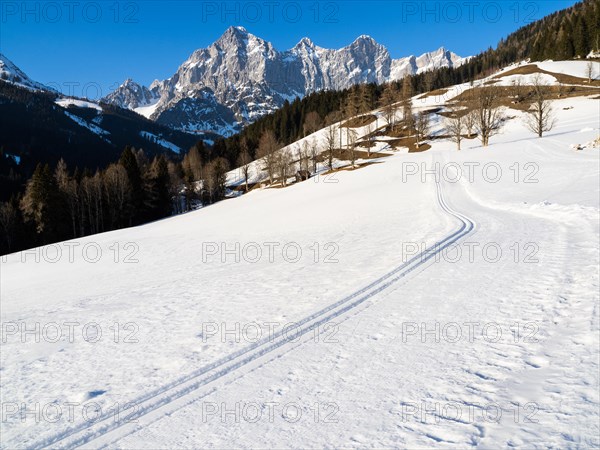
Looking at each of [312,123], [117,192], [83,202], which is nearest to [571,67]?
[312,123]

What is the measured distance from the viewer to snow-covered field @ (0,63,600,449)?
14.0 ft

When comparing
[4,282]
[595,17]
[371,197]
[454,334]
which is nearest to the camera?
[454,334]

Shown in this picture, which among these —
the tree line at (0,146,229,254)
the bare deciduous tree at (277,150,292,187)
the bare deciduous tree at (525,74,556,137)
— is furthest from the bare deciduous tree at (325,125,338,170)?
the bare deciduous tree at (525,74,556,137)

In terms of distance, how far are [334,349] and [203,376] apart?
7.30ft

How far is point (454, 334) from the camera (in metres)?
6.34

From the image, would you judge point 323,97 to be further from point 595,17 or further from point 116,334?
point 116,334

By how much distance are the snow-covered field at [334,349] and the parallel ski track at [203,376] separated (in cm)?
3

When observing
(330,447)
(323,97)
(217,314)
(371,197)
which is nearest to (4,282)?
(217,314)

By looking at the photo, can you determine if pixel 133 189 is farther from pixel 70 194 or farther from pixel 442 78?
pixel 442 78

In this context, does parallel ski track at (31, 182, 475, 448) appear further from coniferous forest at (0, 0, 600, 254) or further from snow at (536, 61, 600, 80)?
snow at (536, 61, 600, 80)

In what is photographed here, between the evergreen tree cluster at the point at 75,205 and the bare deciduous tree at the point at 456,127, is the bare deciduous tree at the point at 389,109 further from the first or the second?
the evergreen tree cluster at the point at 75,205

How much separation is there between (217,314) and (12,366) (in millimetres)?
4027

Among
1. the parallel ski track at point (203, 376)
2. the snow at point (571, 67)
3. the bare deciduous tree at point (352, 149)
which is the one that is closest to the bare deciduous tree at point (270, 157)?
the bare deciduous tree at point (352, 149)

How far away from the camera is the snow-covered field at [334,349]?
427 centimetres
